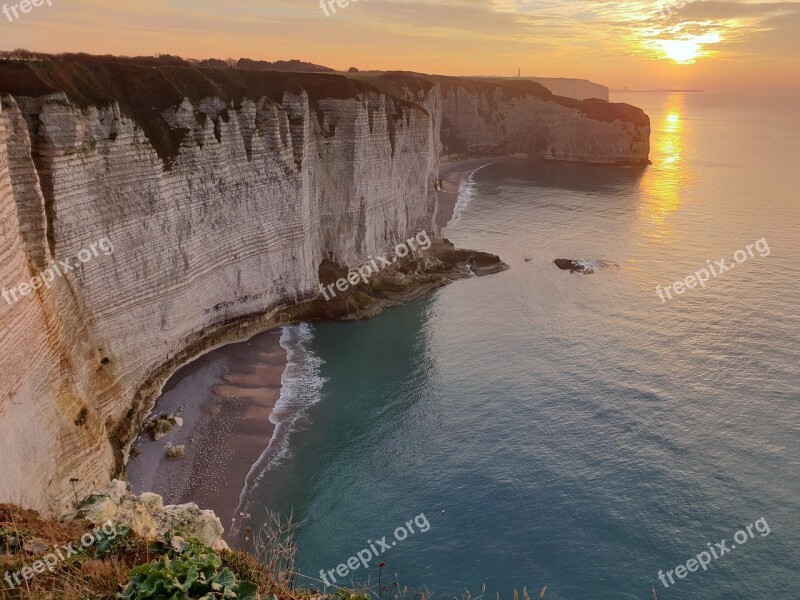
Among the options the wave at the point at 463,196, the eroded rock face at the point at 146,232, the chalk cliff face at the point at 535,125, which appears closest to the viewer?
the eroded rock face at the point at 146,232

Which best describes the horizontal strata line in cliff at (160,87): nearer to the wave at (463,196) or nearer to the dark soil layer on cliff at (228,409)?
the dark soil layer on cliff at (228,409)

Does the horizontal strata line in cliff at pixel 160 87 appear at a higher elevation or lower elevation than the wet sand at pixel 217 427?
higher

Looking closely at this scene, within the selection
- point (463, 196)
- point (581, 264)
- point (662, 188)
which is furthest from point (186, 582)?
point (662, 188)

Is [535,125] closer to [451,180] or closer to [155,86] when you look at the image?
[451,180]

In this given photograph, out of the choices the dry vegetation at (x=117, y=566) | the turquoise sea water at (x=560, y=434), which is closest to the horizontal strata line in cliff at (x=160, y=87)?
the turquoise sea water at (x=560, y=434)

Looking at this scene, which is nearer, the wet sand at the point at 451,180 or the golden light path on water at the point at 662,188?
the golden light path on water at the point at 662,188

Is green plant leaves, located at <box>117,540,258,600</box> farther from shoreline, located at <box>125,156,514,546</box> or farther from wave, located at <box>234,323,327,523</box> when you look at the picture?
wave, located at <box>234,323,327,523</box>

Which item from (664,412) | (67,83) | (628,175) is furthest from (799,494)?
(628,175)

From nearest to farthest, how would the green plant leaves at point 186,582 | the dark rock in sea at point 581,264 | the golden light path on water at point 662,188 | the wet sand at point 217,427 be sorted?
the green plant leaves at point 186,582, the wet sand at point 217,427, the dark rock in sea at point 581,264, the golden light path on water at point 662,188
